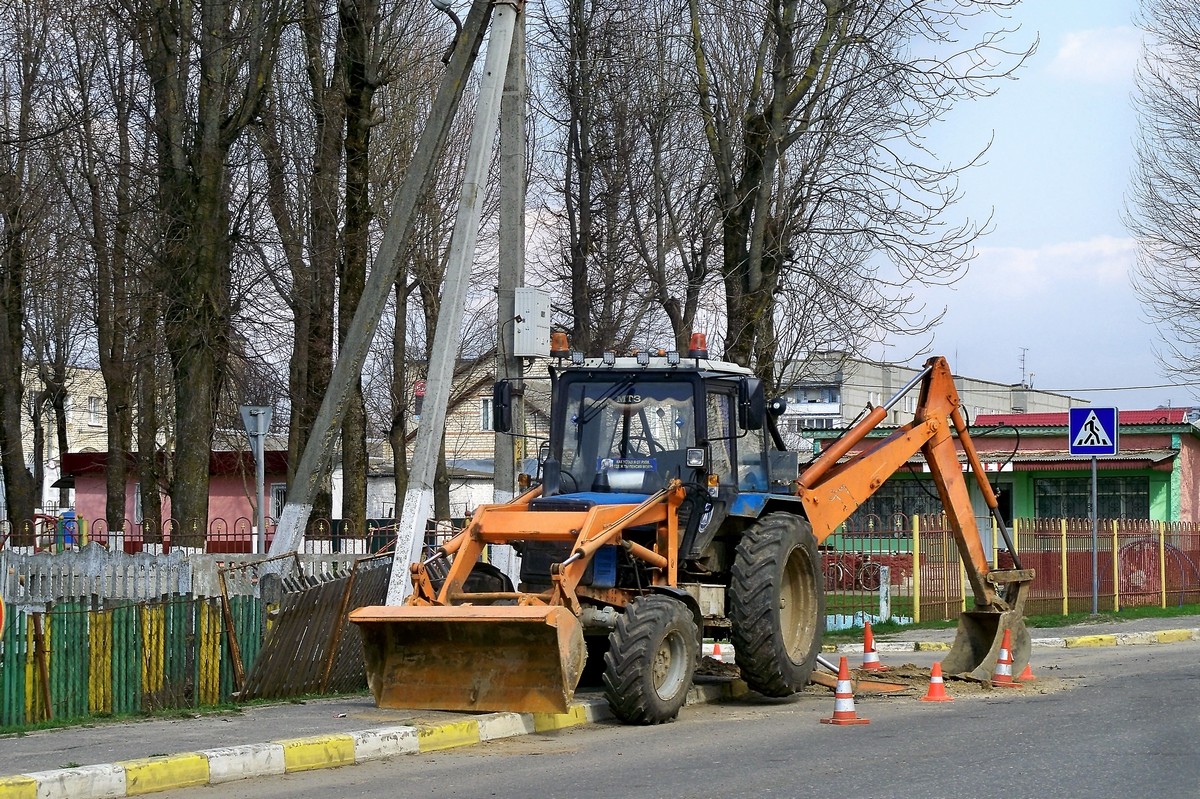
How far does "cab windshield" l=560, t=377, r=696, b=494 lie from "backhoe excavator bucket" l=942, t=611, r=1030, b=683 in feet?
13.7

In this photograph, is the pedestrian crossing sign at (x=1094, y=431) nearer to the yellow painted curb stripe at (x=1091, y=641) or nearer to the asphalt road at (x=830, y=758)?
the yellow painted curb stripe at (x=1091, y=641)

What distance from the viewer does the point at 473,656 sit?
36.4 feet

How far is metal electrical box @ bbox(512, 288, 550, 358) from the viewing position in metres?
14.1

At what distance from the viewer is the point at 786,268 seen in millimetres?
22922

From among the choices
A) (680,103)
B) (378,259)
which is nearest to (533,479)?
(378,259)

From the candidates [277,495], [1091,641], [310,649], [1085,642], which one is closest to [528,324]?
[310,649]

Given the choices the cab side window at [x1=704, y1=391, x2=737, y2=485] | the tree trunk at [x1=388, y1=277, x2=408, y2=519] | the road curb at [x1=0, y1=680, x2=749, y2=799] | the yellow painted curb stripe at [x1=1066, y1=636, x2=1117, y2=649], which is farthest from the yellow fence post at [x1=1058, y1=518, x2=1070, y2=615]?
the tree trunk at [x1=388, y1=277, x2=408, y2=519]

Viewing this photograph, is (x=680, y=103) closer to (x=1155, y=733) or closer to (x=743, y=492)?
(x=743, y=492)

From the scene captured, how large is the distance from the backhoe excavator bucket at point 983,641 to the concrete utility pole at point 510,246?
4.85m

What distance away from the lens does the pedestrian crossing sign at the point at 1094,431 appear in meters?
22.2

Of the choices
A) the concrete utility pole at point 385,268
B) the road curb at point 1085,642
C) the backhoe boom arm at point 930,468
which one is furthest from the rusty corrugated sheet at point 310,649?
the road curb at point 1085,642

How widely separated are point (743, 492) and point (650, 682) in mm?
2733

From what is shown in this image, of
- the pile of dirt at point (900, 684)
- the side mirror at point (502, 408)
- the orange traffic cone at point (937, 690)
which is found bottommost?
the pile of dirt at point (900, 684)

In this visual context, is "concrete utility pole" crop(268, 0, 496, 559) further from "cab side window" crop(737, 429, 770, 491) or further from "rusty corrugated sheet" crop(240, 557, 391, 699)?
"cab side window" crop(737, 429, 770, 491)
